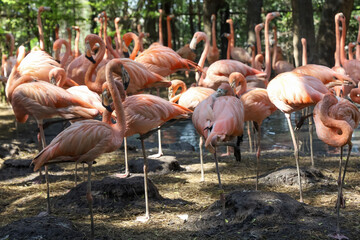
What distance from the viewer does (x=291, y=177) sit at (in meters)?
5.04

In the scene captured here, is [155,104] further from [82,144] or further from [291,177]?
[291,177]

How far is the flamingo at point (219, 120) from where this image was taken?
11.8ft

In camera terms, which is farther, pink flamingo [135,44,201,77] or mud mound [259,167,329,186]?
pink flamingo [135,44,201,77]

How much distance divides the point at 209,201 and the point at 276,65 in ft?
23.8

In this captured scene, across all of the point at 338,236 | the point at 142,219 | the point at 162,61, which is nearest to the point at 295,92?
the point at 338,236

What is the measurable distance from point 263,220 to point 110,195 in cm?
165

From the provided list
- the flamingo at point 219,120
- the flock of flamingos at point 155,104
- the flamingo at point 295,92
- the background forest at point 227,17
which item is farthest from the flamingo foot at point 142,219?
the background forest at point 227,17

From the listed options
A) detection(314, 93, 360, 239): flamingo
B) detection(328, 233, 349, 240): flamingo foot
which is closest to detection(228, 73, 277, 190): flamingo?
detection(314, 93, 360, 239): flamingo

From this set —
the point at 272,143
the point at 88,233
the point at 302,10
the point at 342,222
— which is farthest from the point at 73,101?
the point at 302,10

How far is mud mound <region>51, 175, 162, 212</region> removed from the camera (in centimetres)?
437

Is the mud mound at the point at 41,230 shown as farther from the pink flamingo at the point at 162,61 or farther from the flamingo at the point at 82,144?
the pink flamingo at the point at 162,61

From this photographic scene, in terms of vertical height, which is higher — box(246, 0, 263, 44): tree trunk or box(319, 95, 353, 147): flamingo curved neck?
box(246, 0, 263, 44): tree trunk

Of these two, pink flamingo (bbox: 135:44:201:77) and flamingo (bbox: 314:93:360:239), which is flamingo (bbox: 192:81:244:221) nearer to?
flamingo (bbox: 314:93:360:239)

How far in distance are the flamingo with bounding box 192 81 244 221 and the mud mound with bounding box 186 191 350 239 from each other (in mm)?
206
